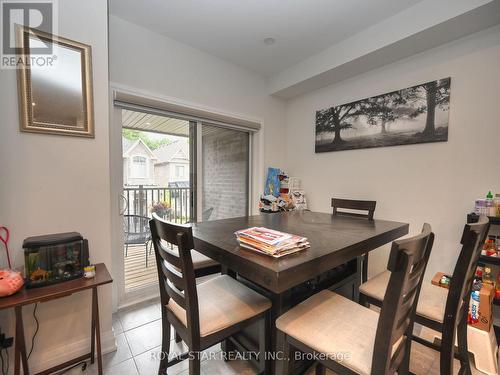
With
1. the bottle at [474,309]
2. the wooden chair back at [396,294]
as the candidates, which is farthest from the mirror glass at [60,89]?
the bottle at [474,309]

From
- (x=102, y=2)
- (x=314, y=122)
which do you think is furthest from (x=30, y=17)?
(x=314, y=122)

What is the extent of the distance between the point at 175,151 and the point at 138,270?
151cm

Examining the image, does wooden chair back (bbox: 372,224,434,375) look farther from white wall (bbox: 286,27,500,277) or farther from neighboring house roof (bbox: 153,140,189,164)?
neighboring house roof (bbox: 153,140,189,164)

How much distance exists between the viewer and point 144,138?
244 centimetres

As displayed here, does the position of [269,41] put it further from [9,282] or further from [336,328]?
[9,282]

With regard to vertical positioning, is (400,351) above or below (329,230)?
below

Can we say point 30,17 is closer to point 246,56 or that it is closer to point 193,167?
point 193,167

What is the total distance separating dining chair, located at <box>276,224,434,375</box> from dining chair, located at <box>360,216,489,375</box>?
0.57 ft

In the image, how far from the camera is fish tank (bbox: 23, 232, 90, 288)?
4.10ft

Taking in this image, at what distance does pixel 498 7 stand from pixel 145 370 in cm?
350

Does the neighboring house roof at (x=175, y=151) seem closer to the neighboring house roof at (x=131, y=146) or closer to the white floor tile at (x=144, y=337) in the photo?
the neighboring house roof at (x=131, y=146)

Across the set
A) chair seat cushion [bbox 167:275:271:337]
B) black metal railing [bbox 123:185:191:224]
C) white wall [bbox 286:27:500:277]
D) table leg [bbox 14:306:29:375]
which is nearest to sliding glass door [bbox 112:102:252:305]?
black metal railing [bbox 123:185:191:224]

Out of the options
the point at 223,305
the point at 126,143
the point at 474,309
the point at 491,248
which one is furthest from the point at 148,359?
the point at 491,248

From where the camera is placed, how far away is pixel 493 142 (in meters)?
1.84
